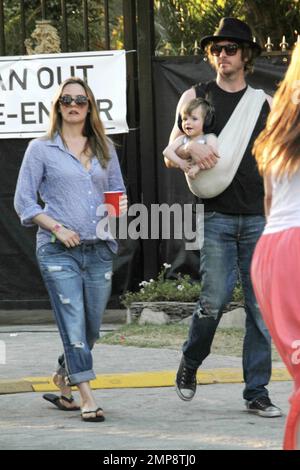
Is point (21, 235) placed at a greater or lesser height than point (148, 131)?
lesser

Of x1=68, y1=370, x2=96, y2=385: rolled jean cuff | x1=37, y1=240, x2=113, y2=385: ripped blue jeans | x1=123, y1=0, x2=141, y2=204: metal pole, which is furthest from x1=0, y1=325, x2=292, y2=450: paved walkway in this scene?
x1=123, y1=0, x2=141, y2=204: metal pole

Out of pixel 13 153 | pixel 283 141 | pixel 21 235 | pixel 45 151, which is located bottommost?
pixel 21 235

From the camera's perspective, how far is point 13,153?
1051 centimetres

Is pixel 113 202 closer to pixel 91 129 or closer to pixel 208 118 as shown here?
pixel 91 129

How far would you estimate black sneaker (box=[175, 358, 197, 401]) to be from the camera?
21.9 ft

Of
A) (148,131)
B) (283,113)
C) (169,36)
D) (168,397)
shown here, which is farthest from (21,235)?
(169,36)

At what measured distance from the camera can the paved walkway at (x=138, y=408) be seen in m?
5.88

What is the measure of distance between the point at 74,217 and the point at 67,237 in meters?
0.16

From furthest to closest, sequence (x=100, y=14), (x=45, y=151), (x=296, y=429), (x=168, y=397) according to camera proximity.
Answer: (x=100, y=14), (x=168, y=397), (x=45, y=151), (x=296, y=429)

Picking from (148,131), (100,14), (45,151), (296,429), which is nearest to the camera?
(296,429)

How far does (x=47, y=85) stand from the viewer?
33.8 feet
